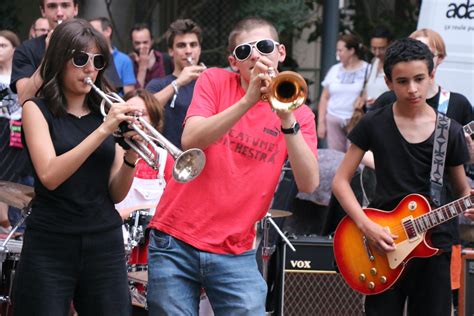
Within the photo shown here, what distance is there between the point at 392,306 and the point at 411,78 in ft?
3.59

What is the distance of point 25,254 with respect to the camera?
15.3 feet

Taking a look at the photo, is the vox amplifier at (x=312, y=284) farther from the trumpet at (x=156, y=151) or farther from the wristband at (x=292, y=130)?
the wristband at (x=292, y=130)

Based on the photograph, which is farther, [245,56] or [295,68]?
[295,68]

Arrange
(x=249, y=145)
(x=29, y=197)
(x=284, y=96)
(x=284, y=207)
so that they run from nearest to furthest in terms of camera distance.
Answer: (x=284, y=96), (x=249, y=145), (x=29, y=197), (x=284, y=207)

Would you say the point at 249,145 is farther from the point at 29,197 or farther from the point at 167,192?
the point at 29,197

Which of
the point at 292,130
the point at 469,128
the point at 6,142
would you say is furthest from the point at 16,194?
the point at 6,142

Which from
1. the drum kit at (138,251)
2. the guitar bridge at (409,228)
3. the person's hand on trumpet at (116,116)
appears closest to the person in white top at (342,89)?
the drum kit at (138,251)

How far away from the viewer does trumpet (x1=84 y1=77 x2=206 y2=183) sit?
4.42 m

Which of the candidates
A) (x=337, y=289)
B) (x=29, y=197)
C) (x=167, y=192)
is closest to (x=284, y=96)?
(x=167, y=192)

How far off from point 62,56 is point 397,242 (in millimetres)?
1835

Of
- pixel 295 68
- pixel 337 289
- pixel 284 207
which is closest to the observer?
pixel 337 289

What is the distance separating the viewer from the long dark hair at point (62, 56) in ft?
15.5

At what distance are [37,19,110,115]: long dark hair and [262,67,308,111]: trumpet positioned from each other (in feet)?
3.25

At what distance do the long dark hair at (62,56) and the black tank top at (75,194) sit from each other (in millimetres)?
51
